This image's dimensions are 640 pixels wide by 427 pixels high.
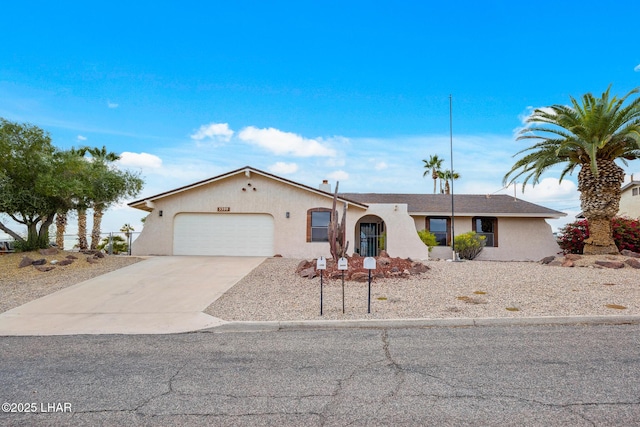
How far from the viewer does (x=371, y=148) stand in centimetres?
2045

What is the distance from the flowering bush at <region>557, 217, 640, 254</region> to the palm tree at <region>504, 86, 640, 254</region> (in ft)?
7.66

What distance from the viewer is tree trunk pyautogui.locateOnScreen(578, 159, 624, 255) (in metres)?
15.7

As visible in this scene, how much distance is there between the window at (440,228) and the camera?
21.2m

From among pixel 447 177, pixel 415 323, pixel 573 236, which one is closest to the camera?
pixel 415 323

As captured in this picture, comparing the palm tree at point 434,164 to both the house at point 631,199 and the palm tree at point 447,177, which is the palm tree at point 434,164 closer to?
the palm tree at point 447,177

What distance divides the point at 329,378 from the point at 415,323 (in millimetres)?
3023

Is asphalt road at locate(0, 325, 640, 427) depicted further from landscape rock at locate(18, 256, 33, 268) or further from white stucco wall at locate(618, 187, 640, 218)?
white stucco wall at locate(618, 187, 640, 218)

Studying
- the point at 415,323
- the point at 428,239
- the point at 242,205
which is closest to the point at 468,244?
the point at 428,239

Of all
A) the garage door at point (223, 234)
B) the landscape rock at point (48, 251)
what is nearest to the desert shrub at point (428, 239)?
the garage door at point (223, 234)

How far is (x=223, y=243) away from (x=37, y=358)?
12.8 meters

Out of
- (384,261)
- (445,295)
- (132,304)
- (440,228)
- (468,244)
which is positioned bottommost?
(132,304)

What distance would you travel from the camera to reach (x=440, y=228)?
21.4 metres

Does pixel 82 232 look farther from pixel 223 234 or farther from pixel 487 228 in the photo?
pixel 487 228

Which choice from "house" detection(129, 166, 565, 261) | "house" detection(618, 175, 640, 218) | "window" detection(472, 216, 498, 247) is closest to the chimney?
"house" detection(129, 166, 565, 261)
